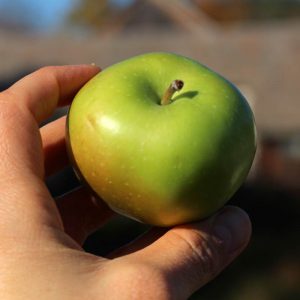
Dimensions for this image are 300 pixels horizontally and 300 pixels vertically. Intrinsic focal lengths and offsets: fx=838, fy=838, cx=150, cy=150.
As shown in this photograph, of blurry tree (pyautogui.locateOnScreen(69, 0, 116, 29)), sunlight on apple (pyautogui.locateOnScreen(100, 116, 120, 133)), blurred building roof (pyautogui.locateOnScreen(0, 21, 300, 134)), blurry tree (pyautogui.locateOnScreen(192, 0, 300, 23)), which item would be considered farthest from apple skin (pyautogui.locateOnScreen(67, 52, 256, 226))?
blurry tree (pyautogui.locateOnScreen(69, 0, 116, 29))

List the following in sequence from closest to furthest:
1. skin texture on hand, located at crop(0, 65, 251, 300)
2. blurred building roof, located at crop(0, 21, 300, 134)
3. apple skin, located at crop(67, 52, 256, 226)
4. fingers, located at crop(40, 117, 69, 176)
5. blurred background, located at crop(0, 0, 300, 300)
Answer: skin texture on hand, located at crop(0, 65, 251, 300), apple skin, located at crop(67, 52, 256, 226), fingers, located at crop(40, 117, 69, 176), blurred background, located at crop(0, 0, 300, 300), blurred building roof, located at crop(0, 21, 300, 134)

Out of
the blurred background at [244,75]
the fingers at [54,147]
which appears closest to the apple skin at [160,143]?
the fingers at [54,147]

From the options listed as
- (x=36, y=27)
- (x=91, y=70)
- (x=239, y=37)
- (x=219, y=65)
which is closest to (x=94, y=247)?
(x=91, y=70)

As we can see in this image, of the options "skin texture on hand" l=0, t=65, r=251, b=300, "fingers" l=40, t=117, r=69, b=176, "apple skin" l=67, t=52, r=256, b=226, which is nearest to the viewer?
"skin texture on hand" l=0, t=65, r=251, b=300

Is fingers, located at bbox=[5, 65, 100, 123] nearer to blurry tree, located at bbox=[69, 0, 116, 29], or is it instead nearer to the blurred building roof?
the blurred building roof

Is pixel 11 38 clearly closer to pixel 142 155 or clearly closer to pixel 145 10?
pixel 145 10
